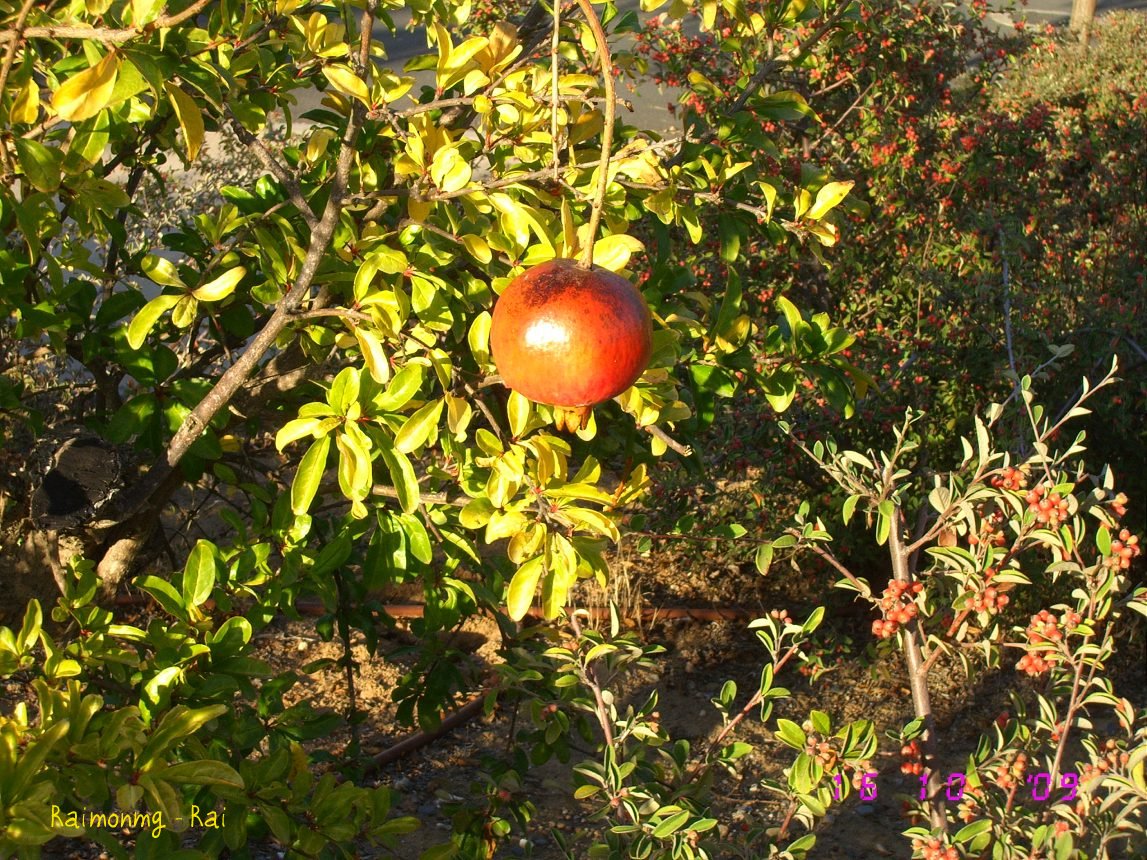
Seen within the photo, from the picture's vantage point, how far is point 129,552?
238 cm

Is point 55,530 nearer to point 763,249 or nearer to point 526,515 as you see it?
point 526,515

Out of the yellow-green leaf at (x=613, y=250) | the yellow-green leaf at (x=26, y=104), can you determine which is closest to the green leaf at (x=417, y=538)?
the yellow-green leaf at (x=613, y=250)

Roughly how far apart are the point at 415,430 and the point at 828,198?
814mm

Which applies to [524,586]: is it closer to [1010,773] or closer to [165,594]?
[165,594]

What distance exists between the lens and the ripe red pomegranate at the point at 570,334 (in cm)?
103

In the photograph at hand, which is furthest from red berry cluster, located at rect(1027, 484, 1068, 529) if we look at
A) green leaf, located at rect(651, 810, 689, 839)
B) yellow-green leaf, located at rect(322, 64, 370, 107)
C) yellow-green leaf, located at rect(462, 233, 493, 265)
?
yellow-green leaf, located at rect(322, 64, 370, 107)

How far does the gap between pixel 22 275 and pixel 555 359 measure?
1.22 meters

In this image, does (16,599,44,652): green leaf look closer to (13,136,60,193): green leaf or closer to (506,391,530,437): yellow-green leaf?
(13,136,60,193): green leaf

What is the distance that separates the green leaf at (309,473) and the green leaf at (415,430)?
10 cm

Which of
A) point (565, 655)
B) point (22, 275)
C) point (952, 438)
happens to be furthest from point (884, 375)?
point (22, 275)

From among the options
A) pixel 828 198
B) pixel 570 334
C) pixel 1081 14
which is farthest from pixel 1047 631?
pixel 1081 14

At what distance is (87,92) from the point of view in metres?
1.22

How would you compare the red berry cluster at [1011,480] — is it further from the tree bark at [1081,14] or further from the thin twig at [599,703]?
the tree bark at [1081,14]

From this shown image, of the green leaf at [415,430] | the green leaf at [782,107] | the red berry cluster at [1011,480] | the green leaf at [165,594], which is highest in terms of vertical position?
the green leaf at [782,107]
